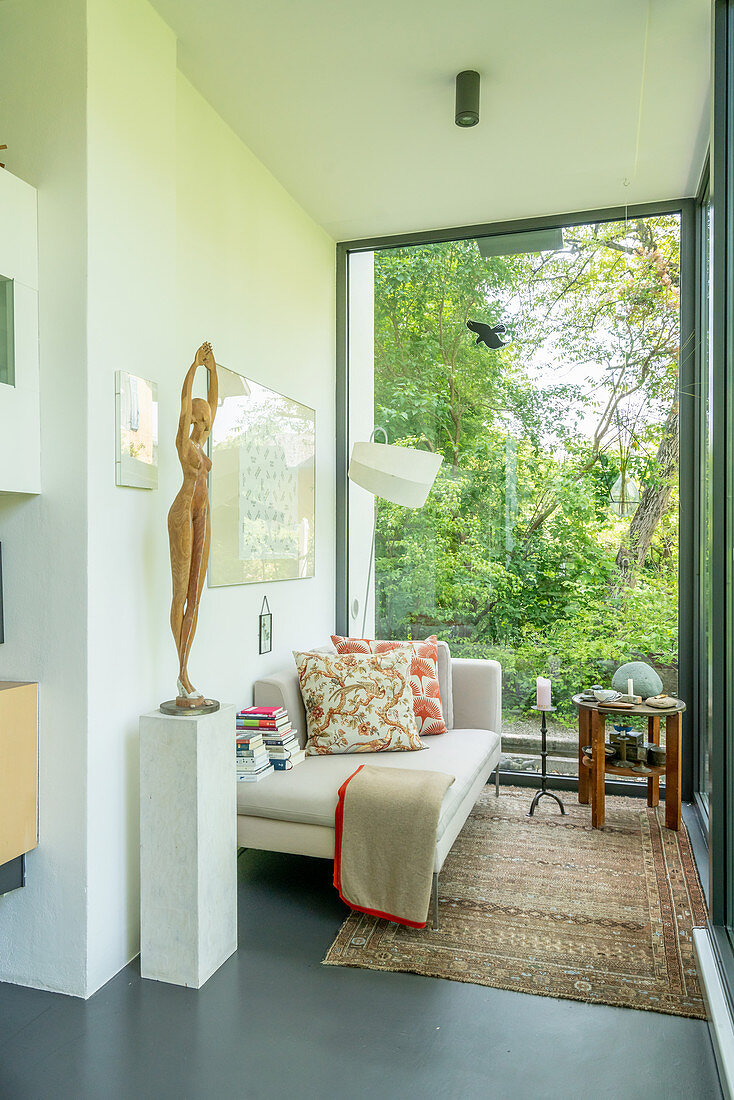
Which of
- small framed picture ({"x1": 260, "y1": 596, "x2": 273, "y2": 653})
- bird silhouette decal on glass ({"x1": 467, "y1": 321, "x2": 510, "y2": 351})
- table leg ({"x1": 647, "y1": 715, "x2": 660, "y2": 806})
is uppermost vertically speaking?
bird silhouette decal on glass ({"x1": 467, "y1": 321, "x2": 510, "y2": 351})

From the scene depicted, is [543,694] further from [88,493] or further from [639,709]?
[88,493]

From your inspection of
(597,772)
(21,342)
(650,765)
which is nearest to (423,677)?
(597,772)

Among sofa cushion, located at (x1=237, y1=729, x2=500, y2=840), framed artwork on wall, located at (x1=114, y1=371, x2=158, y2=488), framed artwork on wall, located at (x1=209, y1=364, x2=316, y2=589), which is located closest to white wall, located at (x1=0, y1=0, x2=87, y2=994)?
framed artwork on wall, located at (x1=114, y1=371, x2=158, y2=488)

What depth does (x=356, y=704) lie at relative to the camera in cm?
310

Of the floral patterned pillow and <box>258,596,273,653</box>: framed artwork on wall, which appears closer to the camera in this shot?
the floral patterned pillow

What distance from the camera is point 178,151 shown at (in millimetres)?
2727

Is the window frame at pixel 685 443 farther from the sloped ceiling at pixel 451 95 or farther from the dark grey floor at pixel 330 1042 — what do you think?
the dark grey floor at pixel 330 1042

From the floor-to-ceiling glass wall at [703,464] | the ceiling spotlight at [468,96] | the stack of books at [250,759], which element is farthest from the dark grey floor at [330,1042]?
the ceiling spotlight at [468,96]

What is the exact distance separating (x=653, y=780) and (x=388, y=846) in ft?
5.17

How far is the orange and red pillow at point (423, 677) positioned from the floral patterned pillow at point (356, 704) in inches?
6.5

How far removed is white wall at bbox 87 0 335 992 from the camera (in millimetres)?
2146

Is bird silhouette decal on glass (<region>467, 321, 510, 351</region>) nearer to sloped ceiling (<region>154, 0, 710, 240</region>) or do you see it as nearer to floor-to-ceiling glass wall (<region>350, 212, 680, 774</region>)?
floor-to-ceiling glass wall (<region>350, 212, 680, 774</region>)

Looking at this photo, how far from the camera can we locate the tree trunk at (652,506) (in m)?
3.71

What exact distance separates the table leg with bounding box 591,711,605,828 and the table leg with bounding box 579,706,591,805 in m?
0.16
